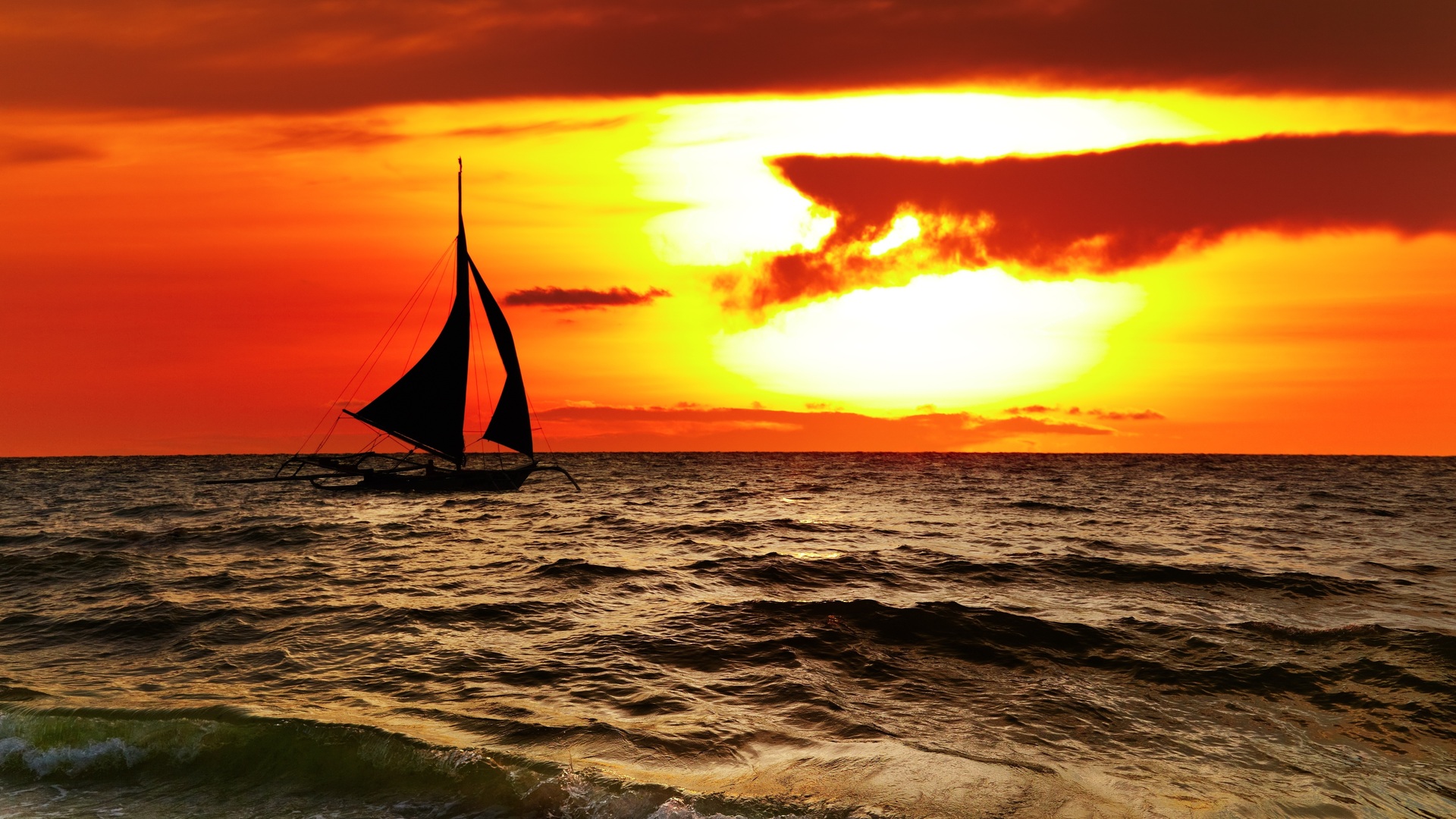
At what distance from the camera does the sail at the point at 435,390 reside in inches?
1906

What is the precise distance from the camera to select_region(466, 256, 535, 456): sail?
48844mm

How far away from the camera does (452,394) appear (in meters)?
50.1

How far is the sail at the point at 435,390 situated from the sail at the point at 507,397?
133cm

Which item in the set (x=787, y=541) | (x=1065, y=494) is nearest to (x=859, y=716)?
(x=787, y=541)

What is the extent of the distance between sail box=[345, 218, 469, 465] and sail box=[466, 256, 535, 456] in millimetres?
1329

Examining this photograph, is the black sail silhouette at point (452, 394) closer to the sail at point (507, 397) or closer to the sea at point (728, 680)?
the sail at point (507, 397)

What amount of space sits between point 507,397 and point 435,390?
403 cm

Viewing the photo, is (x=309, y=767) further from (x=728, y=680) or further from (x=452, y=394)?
(x=452, y=394)

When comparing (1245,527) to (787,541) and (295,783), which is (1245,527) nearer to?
(787,541)

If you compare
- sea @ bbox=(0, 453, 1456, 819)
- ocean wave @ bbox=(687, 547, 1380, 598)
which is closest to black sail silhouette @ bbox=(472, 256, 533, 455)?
sea @ bbox=(0, 453, 1456, 819)

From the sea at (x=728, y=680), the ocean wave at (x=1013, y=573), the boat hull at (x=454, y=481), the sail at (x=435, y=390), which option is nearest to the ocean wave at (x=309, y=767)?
the sea at (x=728, y=680)

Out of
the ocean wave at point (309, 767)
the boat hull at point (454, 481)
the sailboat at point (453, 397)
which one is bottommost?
the boat hull at point (454, 481)

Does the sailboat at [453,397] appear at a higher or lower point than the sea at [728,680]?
higher

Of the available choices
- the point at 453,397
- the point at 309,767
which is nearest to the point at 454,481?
the point at 453,397
